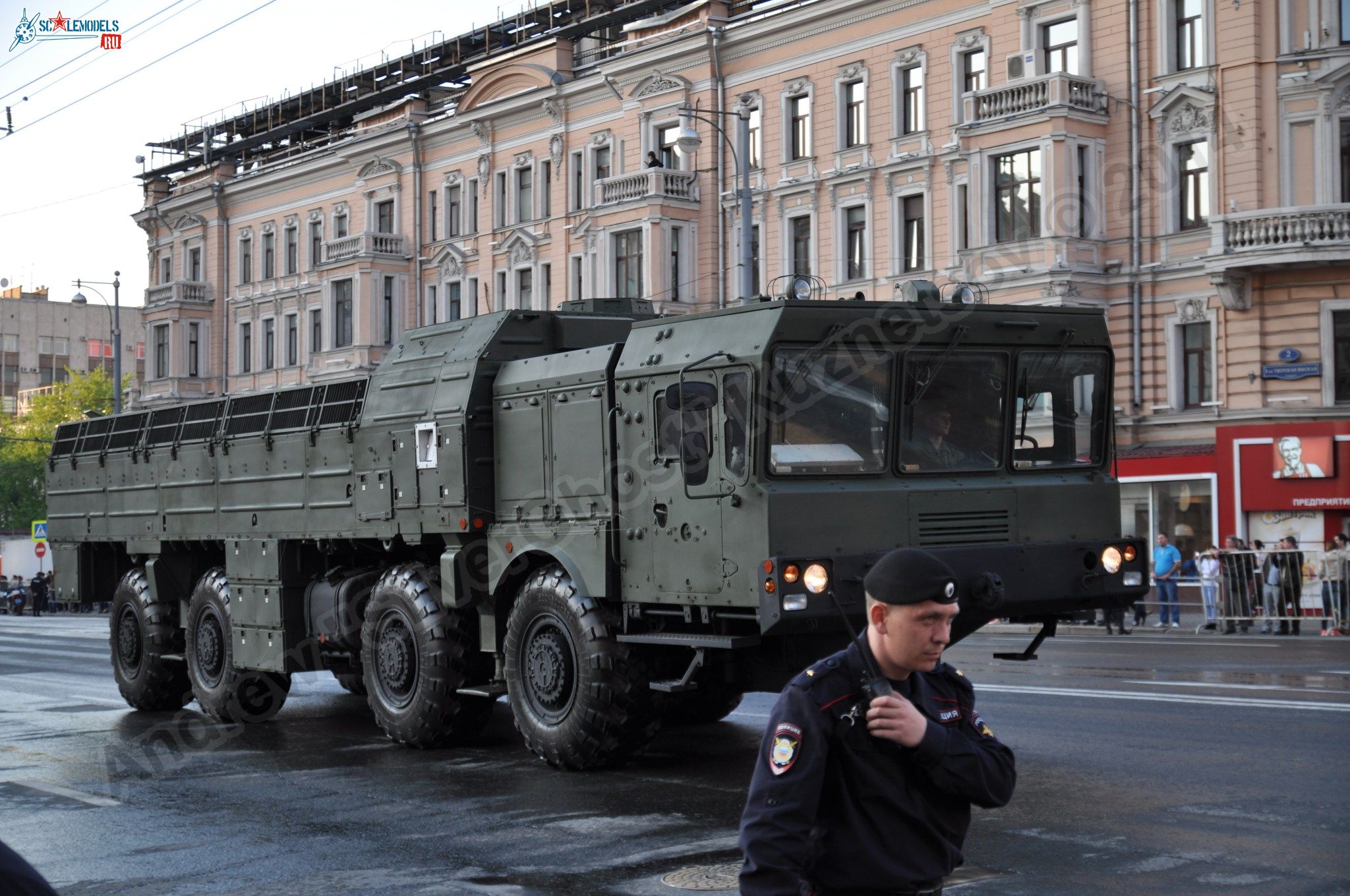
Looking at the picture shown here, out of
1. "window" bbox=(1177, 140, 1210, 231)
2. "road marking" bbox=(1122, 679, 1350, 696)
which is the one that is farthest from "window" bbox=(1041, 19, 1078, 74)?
"road marking" bbox=(1122, 679, 1350, 696)

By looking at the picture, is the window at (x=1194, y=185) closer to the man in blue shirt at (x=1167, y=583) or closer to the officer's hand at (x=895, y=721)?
the man in blue shirt at (x=1167, y=583)

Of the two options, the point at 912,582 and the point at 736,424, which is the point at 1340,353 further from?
the point at 912,582

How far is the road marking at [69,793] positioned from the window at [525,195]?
39.3 metres

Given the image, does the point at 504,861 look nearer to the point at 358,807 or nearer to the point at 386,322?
the point at 358,807

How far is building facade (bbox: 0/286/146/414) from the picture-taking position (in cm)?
12694

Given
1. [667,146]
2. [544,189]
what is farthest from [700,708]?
[544,189]

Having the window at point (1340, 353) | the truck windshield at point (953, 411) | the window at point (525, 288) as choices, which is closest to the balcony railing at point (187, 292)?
the window at point (525, 288)

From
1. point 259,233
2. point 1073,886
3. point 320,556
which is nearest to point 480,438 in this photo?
point 320,556

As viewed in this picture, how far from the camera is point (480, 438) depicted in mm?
12250

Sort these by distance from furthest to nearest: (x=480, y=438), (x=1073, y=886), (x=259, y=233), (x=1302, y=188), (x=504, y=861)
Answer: (x=259, y=233) < (x=1302, y=188) < (x=480, y=438) < (x=504, y=861) < (x=1073, y=886)

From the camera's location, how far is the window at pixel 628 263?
44.9m

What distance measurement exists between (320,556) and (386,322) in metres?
40.9

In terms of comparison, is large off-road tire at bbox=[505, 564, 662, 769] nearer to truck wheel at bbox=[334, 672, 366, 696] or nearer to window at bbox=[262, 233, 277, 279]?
truck wheel at bbox=[334, 672, 366, 696]

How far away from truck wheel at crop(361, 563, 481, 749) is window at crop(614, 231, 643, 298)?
105 feet
